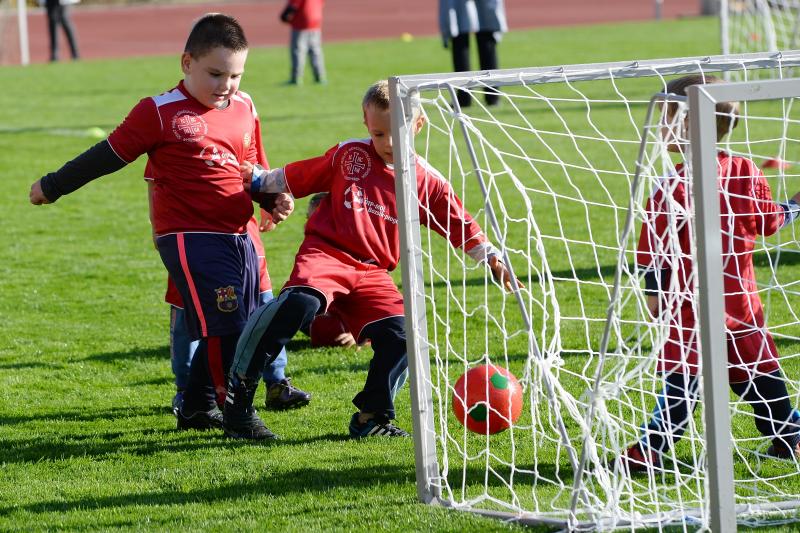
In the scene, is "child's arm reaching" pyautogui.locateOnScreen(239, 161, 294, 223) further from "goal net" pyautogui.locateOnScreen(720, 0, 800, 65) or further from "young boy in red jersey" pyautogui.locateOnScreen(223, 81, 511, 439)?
"goal net" pyautogui.locateOnScreen(720, 0, 800, 65)

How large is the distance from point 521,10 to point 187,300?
28074 mm

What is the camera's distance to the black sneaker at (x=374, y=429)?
14.6ft

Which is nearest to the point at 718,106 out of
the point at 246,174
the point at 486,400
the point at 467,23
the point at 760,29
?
the point at 486,400

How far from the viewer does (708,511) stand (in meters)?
3.24

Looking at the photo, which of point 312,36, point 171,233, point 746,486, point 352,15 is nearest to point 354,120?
point 312,36

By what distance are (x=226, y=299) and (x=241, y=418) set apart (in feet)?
1.47

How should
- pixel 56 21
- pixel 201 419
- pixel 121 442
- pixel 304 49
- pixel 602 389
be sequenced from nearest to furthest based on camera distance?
pixel 602 389 → pixel 121 442 → pixel 201 419 → pixel 304 49 → pixel 56 21

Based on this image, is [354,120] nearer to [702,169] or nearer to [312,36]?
[312,36]

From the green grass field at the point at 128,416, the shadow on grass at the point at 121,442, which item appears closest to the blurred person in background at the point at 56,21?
the green grass field at the point at 128,416

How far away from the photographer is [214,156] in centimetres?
445

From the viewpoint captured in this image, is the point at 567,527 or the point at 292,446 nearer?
the point at 567,527

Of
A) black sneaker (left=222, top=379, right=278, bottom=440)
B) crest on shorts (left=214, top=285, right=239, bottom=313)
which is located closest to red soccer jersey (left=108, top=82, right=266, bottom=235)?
crest on shorts (left=214, top=285, right=239, bottom=313)

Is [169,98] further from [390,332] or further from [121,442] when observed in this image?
[121,442]

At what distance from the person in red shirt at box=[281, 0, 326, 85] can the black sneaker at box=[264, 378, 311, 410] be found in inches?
503
